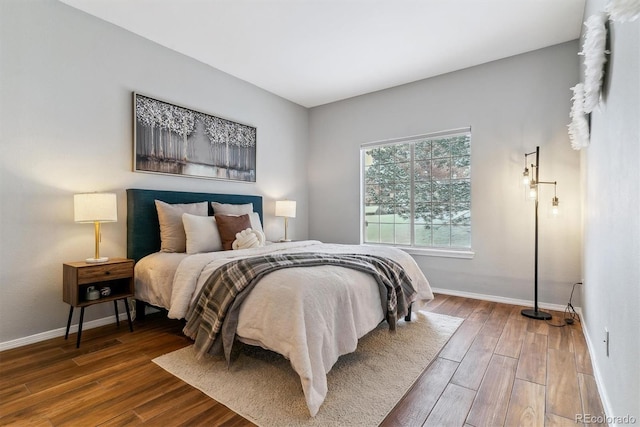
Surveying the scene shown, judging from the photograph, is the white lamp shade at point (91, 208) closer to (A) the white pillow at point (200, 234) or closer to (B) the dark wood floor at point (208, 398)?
(A) the white pillow at point (200, 234)

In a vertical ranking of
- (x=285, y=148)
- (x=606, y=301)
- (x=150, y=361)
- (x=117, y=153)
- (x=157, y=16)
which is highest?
(x=157, y=16)

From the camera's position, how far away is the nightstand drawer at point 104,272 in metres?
2.47

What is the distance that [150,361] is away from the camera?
223 cm

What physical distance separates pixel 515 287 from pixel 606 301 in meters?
2.01

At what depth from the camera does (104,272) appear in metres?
2.59

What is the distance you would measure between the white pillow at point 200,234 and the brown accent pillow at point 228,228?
0.05m

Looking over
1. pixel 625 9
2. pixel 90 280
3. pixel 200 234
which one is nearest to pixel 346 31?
pixel 200 234

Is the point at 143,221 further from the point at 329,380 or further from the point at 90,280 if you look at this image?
the point at 329,380

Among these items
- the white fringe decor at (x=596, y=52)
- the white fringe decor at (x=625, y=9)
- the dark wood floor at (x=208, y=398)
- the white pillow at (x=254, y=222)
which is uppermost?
the white fringe decor at (x=596, y=52)

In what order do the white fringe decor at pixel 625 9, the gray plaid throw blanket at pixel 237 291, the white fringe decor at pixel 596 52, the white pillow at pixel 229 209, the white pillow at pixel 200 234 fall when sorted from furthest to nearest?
the white pillow at pixel 229 209
the white pillow at pixel 200 234
the gray plaid throw blanket at pixel 237 291
the white fringe decor at pixel 596 52
the white fringe decor at pixel 625 9

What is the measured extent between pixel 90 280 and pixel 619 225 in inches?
134

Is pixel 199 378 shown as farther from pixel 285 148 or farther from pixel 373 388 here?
pixel 285 148

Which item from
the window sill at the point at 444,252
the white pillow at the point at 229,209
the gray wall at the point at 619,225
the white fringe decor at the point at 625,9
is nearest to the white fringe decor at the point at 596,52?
the gray wall at the point at 619,225

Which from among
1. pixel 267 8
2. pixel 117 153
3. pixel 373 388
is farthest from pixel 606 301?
pixel 117 153
